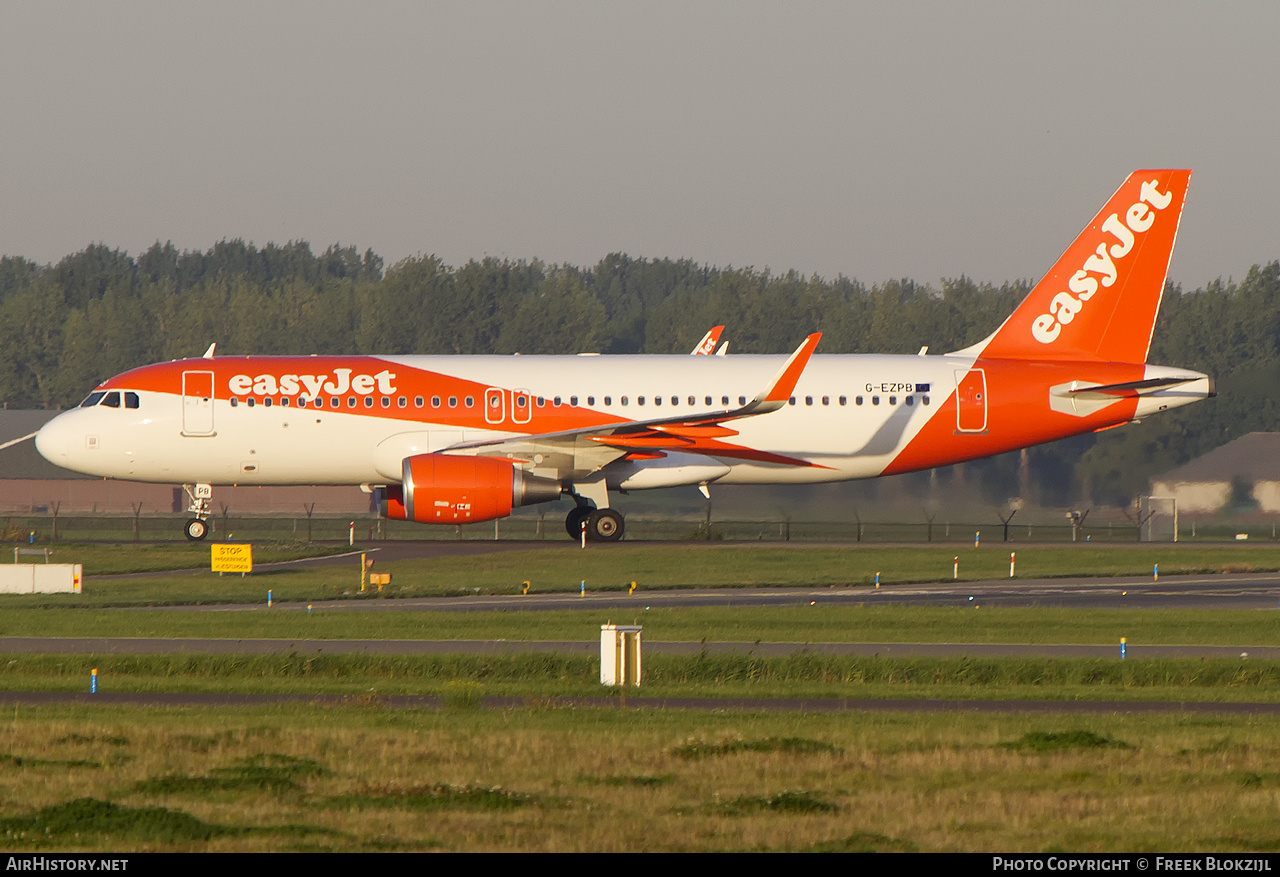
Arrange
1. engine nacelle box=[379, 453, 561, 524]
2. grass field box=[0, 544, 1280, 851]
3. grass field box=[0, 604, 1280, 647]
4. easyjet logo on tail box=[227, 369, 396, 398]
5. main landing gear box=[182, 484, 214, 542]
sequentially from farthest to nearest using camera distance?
main landing gear box=[182, 484, 214, 542]
easyjet logo on tail box=[227, 369, 396, 398]
engine nacelle box=[379, 453, 561, 524]
grass field box=[0, 604, 1280, 647]
grass field box=[0, 544, 1280, 851]

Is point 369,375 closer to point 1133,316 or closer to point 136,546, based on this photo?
point 136,546

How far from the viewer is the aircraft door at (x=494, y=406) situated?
3975 cm

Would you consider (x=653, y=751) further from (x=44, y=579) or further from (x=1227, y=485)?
(x=1227, y=485)

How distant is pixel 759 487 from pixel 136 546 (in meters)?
16.0

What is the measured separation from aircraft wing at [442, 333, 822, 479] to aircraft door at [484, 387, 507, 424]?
0.54m

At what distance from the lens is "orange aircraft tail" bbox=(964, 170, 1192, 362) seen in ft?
134

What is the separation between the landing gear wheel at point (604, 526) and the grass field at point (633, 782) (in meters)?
23.5

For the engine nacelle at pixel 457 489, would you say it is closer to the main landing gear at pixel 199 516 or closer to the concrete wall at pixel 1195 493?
the main landing gear at pixel 199 516

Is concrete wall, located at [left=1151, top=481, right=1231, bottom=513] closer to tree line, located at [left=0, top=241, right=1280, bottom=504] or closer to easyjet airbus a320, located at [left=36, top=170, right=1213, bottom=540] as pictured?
easyjet airbus a320, located at [left=36, top=170, right=1213, bottom=540]

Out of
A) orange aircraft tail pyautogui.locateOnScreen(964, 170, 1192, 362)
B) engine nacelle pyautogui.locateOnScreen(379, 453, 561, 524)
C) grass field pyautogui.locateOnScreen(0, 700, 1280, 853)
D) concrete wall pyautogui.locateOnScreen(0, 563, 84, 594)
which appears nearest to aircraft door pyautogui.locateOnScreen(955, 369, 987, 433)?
orange aircraft tail pyautogui.locateOnScreen(964, 170, 1192, 362)

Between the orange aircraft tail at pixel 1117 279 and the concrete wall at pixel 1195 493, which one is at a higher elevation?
the orange aircraft tail at pixel 1117 279

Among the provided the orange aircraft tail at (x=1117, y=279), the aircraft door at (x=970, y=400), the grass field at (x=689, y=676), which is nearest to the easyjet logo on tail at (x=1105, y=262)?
the orange aircraft tail at (x=1117, y=279)

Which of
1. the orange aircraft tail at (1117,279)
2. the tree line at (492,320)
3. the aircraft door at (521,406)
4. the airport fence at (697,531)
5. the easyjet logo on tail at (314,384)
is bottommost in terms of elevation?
the airport fence at (697,531)

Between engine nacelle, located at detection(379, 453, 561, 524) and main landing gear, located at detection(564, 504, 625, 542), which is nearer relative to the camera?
engine nacelle, located at detection(379, 453, 561, 524)
